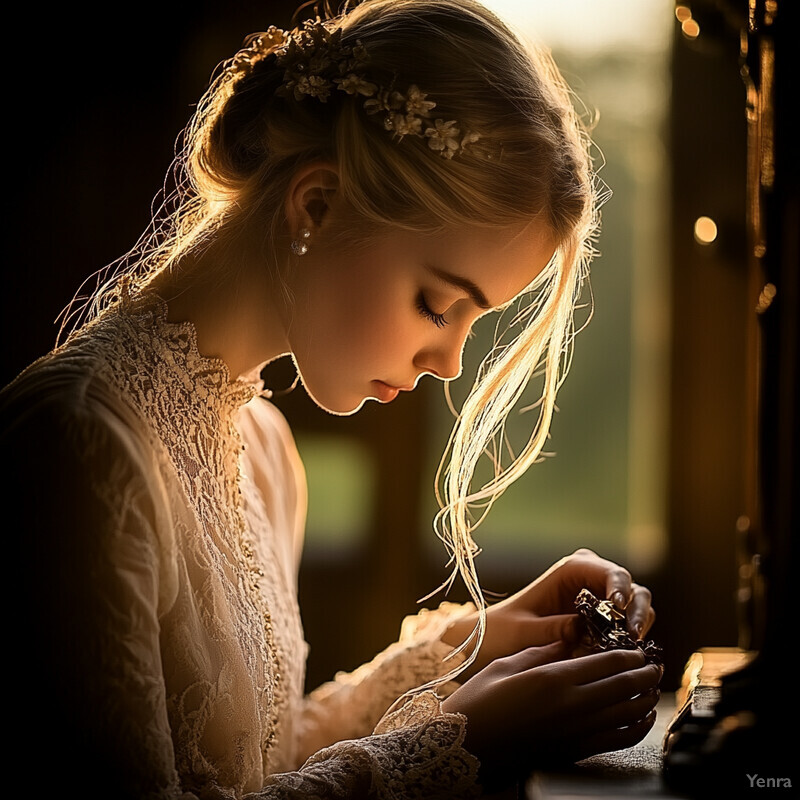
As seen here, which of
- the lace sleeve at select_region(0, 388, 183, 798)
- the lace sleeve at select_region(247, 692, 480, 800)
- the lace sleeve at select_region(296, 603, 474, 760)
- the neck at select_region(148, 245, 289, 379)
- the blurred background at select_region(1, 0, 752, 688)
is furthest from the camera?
the blurred background at select_region(1, 0, 752, 688)

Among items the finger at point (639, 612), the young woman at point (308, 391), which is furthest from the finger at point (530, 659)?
the finger at point (639, 612)

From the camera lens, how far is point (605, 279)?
11.1 ft

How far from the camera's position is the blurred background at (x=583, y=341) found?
3262 mm

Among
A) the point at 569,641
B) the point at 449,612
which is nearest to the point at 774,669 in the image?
the point at 569,641

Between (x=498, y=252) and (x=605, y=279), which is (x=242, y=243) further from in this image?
(x=605, y=279)

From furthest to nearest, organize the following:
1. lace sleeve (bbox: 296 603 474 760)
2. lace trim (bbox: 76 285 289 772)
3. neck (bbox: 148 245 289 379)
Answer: lace sleeve (bbox: 296 603 474 760)
neck (bbox: 148 245 289 379)
lace trim (bbox: 76 285 289 772)

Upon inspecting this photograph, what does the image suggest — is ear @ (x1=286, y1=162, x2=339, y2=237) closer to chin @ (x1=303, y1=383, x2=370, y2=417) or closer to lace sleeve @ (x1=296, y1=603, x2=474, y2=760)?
chin @ (x1=303, y1=383, x2=370, y2=417)

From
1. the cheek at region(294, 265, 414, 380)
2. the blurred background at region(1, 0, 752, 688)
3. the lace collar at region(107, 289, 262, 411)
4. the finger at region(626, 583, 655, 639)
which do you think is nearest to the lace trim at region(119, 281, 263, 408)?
the lace collar at region(107, 289, 262, 411)

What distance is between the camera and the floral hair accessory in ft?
3.64

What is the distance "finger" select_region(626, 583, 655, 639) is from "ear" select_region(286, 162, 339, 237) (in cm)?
60

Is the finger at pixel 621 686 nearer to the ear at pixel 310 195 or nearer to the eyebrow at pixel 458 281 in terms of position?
the eyebrow at pixel 458 281

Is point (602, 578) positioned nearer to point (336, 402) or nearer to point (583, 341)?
point (336, 402)

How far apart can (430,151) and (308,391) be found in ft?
1.09

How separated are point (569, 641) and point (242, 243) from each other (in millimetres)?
624
